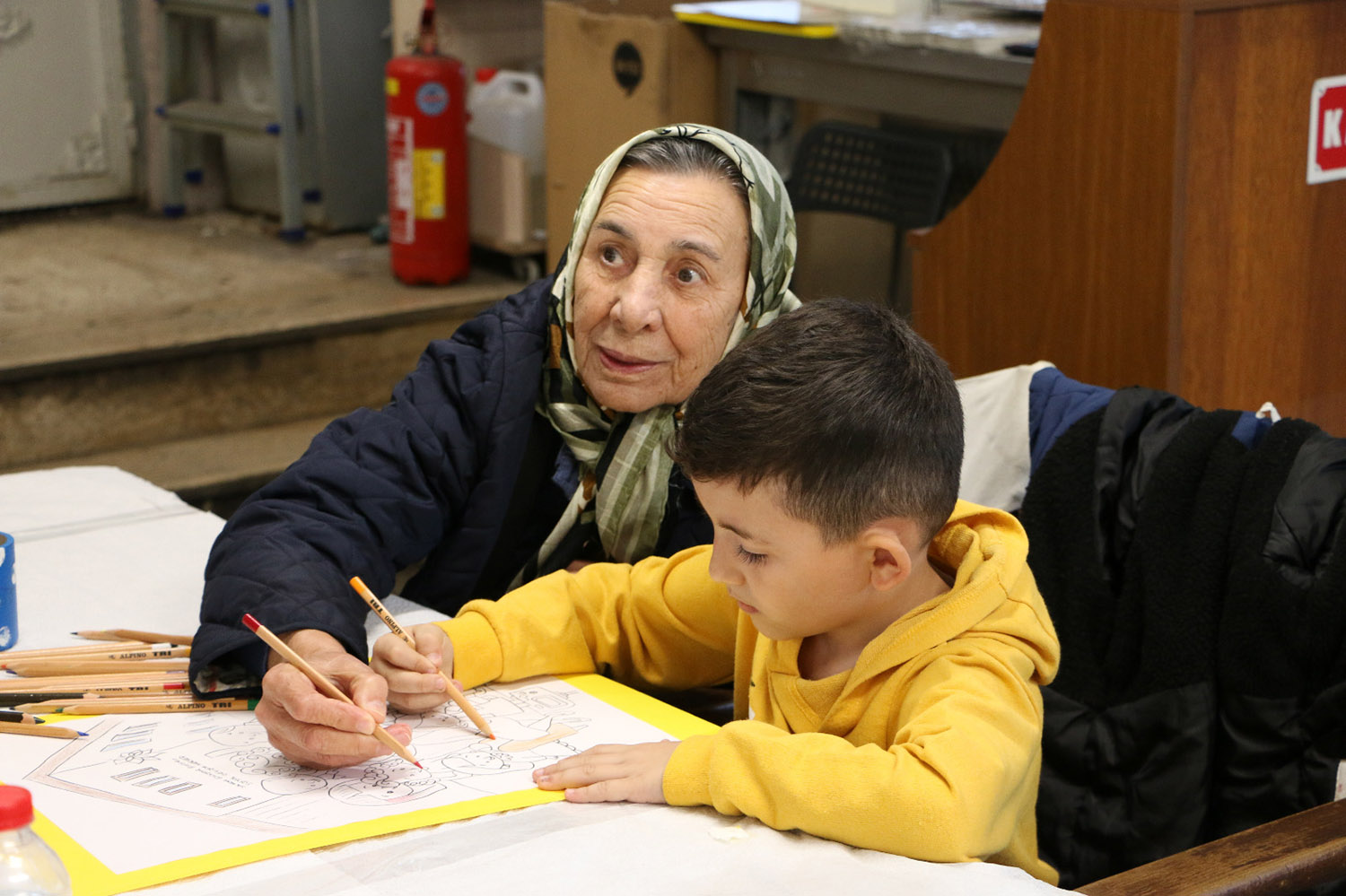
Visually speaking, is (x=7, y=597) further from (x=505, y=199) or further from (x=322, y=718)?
(x=505, y=199)

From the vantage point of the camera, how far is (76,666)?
1.41 meters

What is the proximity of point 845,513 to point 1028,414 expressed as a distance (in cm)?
73

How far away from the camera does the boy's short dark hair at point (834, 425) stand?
1.17 meters

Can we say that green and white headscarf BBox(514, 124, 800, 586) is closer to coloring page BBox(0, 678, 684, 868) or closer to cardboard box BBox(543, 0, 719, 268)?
coloring page BBox(0, 678, 684, 868)

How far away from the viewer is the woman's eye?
121 cm

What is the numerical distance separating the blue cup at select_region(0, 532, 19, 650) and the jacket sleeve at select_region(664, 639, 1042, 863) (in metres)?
0.76

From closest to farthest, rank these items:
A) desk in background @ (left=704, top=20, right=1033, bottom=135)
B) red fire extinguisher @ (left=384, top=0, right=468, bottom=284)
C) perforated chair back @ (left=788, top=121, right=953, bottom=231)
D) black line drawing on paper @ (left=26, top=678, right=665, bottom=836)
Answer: black line drawing on paper @ (left=26, top=678, right=665, bottom=836)
desk in background @ (left=704, top=20, right=1033, bottom=135)
perforated chair back @ (left=788, top=121, right=953, bottom=231)
red fire extinguisher @ (left=384, top=0, right=468, bottom=284)

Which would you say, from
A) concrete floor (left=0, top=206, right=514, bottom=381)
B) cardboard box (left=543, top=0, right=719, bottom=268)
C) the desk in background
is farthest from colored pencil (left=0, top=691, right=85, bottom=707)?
cardboard box (left=543, top=0, right=719, bottom=268)

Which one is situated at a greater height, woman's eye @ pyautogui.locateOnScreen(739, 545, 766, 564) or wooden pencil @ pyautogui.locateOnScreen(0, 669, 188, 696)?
woman's eye @ pyautogui.locateOnScreen(739, 545, 766, 564)

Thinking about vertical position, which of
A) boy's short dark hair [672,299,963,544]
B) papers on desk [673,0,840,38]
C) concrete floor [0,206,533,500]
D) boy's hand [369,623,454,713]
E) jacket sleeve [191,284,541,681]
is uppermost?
papers on desk [673,0,840,38]

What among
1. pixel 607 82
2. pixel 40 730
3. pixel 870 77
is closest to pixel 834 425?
pixel 40 730

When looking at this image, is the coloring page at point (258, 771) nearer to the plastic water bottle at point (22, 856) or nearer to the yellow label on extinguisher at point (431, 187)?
the plastic water bottle at point (22, 856)

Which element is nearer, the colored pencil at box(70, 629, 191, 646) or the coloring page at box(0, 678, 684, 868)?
the coloring page at box(0, 678, 684, 868)

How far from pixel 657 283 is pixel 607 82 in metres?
2.30
